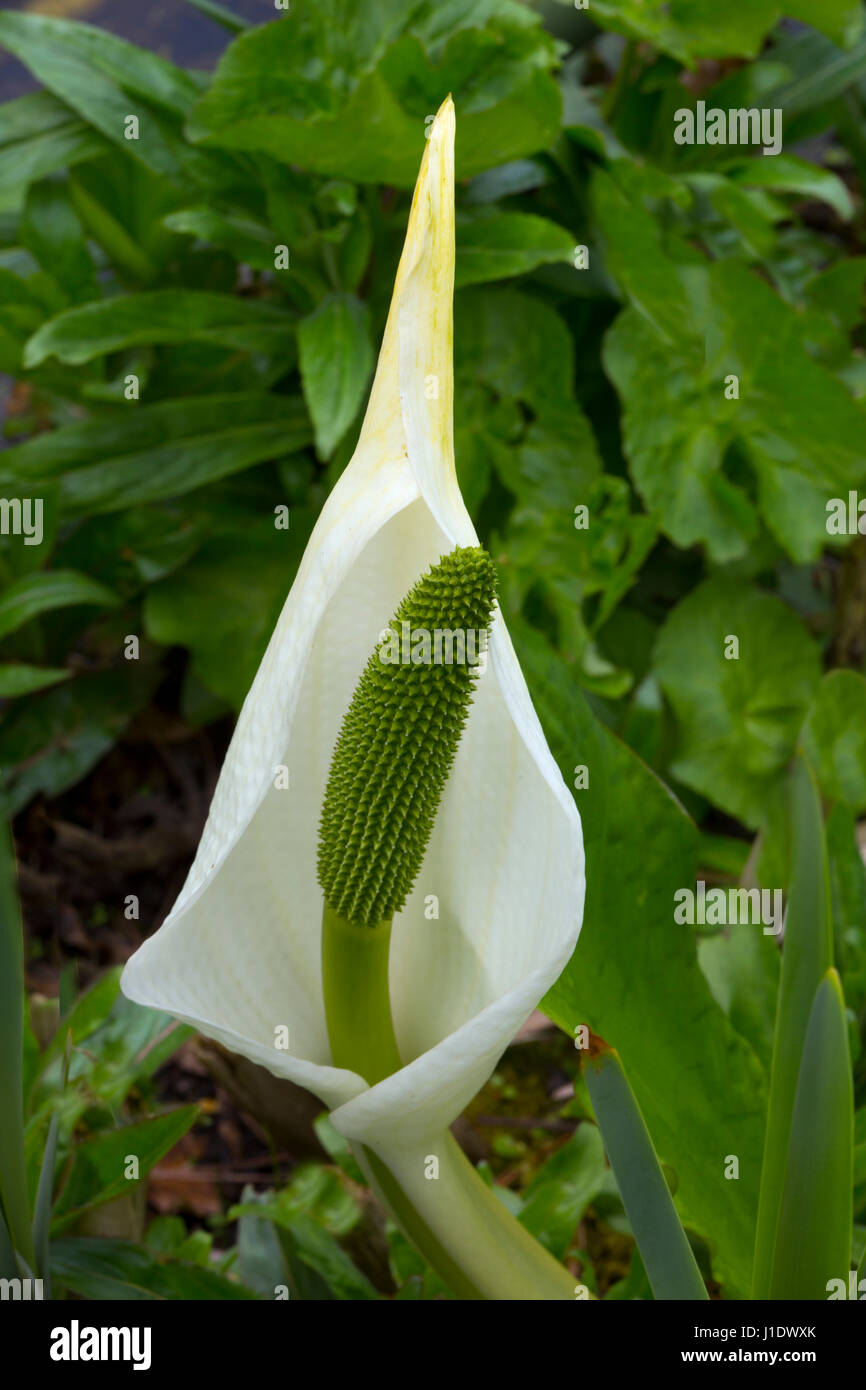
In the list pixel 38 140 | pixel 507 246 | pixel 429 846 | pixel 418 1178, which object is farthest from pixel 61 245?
pixel 418 1178

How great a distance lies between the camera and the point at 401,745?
17.3 inches

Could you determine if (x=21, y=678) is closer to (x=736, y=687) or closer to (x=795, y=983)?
(x=736, y=687)

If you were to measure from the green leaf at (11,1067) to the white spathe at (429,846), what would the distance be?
5 cm

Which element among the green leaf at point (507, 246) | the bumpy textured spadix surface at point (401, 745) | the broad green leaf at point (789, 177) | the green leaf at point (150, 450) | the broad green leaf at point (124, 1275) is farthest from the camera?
the broad green leaf at point (789, 177)

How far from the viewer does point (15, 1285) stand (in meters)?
0.51

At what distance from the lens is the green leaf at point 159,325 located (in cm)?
110

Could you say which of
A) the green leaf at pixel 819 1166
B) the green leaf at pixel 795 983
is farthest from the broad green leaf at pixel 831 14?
the green leaf at pixel 819 1166

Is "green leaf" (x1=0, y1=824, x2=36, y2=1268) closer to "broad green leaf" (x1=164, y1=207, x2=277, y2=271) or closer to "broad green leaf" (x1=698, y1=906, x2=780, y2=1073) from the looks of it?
"broad green leaf" (x1=698, y1=906, x2=780, y2=1073)

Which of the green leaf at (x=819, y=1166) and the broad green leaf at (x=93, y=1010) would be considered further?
the broad green leaf at (x=93, y=1010)

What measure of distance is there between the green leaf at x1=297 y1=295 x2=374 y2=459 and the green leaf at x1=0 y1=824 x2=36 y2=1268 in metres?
0.59

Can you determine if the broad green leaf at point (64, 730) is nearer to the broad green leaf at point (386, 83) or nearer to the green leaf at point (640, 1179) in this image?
the broad green leaf at point (386, 83)

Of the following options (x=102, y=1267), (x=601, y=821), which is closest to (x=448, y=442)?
(x=601, y=821)

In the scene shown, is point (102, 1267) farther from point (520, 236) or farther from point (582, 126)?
point (582, 126)

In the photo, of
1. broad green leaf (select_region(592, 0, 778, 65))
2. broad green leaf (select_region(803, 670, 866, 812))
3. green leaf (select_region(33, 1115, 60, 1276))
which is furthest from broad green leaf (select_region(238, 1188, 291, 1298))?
broad green leaf (select_region(592, 0, 778, 65))
